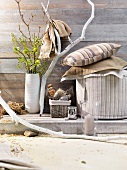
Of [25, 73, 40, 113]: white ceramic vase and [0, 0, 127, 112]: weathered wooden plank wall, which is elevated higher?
[0, 0, 127, 112]: weathered wooden plank wall

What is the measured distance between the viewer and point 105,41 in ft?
14.0

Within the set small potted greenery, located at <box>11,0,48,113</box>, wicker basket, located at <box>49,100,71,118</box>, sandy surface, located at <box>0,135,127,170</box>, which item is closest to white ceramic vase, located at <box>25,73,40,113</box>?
small potted greenery, located at <box>11,0,48,113</box>

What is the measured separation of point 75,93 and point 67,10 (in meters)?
0.88

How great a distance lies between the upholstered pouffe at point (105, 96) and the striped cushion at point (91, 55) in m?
0.18

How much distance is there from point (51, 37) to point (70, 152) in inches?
49.8

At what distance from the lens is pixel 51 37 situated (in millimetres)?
3982

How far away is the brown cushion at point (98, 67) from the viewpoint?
3807 mm

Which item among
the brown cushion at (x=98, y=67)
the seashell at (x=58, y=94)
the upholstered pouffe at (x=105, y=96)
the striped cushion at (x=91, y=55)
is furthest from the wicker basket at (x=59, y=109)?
the striped cushion at (x=91, y=55)

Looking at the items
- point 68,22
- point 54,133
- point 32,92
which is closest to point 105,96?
point 54,133

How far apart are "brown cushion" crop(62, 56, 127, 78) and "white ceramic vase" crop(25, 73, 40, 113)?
0.30 meters

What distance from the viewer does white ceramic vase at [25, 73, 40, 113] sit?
3.99 metres

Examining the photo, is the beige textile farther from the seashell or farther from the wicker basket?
the wicker basket

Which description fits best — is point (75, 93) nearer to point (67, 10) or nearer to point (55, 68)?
point (55, 68)

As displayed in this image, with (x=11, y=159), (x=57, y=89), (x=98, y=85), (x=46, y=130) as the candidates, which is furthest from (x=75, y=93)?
(x=11, y=159)
